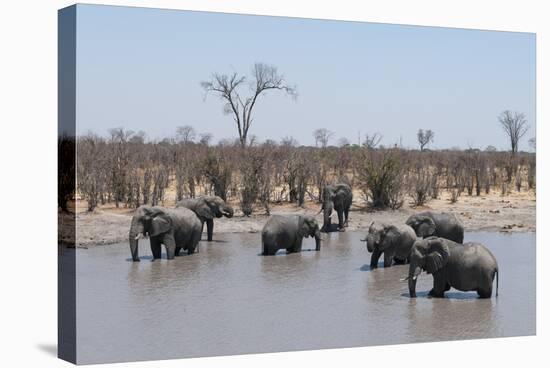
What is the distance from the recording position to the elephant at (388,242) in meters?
18.5

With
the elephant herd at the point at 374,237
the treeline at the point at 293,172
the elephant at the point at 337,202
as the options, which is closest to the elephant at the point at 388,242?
the elephant herd at the point at 374,237

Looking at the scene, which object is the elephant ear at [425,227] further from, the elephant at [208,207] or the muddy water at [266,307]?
the elephant at [208,207]

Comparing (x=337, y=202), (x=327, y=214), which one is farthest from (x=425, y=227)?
(x=327, y=214)

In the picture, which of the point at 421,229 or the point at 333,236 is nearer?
the point at 421,229

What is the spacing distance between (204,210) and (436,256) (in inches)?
222

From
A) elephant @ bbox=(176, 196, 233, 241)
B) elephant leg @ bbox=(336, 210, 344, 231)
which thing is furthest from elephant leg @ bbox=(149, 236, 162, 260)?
elephant leg @ bbox=(336, 210, 344, 231)

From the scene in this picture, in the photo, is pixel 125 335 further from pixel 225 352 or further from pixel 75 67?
pixel 75 67

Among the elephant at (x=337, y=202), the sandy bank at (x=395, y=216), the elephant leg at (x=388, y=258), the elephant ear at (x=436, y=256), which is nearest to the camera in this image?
the elephant ear at (x=436, y=256)

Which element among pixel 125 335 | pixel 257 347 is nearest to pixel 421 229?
pixel 257 347

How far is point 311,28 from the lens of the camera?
16266mm

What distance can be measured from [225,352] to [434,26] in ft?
20.1

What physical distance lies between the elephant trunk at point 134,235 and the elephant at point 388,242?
3845mm

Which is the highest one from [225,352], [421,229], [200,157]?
[200,157]

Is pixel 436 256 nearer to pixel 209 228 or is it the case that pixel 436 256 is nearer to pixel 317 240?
pixel 317 240
